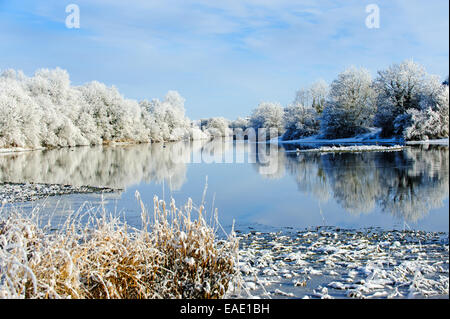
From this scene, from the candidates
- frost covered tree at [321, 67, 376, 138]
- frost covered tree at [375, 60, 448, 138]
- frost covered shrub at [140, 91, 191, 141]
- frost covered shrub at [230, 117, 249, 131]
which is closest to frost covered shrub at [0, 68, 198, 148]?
frost covered shrub at [140, 91, 191, 141]

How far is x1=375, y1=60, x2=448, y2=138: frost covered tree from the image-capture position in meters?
38.7

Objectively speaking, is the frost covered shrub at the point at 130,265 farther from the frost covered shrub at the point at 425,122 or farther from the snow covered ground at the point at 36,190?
the frost covered shrub at the point at 425,122

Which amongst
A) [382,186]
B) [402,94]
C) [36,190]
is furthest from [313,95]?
[36,190]

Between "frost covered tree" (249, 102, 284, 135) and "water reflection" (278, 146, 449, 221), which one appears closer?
"water reflection" (278, 146, 449, 221)

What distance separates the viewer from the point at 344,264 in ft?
16.9

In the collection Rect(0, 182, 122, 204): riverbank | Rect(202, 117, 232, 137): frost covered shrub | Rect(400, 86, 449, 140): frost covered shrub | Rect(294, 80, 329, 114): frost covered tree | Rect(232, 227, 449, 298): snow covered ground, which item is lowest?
Rect(232, 227, 449, 298): snow covered ground

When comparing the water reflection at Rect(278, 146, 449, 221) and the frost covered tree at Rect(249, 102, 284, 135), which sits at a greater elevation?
the frost covered tree at Rect(249, 102, 284, 135)

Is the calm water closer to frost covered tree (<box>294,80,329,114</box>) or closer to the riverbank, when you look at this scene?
the riverbank

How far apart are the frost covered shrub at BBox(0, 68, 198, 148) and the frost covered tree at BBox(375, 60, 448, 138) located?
36.4 meters

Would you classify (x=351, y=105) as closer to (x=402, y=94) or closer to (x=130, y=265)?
(x=402, y=94)

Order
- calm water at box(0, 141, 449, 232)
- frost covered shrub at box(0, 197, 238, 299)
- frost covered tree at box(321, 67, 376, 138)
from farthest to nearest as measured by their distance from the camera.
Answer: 1. frost covered tree at box(321, 67, 376, 138)
2. calm water at box(0, 141, 449, 232)
3. frost covered shrub at box(0, 197, 238, 299)

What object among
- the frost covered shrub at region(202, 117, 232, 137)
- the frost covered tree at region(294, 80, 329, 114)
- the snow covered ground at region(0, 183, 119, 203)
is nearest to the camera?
the snow covered ground at region(0, 183, 119, 203)

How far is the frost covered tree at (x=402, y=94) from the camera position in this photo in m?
38.7
